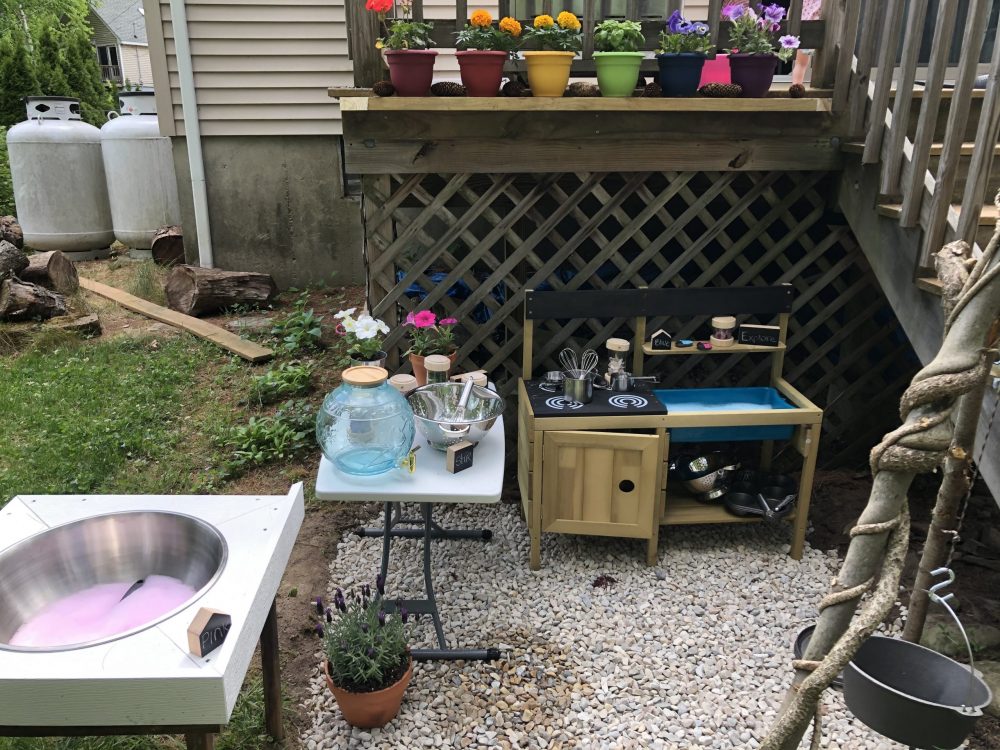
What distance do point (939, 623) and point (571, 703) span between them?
148cm

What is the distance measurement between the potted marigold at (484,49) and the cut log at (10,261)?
4654mm

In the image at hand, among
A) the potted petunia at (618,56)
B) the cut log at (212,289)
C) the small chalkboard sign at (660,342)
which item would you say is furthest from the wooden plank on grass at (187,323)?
the potted petunia at (618,56)

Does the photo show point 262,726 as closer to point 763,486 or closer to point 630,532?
point 630,532

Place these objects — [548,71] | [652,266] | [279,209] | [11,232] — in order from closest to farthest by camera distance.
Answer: [548,71] → [652,266] → [279,209] → [11,232]

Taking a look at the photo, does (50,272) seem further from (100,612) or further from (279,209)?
(100,612)

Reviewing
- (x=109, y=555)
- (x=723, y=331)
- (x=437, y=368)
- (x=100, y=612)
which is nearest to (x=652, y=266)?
(x=723, y=331)

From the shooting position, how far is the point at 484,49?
3.33 metres

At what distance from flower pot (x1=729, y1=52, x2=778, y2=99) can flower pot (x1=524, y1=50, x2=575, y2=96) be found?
75 cm

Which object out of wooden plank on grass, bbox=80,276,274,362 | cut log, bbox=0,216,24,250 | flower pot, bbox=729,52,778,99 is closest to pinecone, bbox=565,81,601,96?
flower pot, bbox=729,52,778,99

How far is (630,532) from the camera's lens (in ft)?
11.2

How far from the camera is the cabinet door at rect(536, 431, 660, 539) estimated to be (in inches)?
130

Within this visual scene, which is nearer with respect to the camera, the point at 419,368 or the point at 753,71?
the point at 753,71

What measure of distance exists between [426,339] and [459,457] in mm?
955

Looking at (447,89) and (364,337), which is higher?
(447,89)
